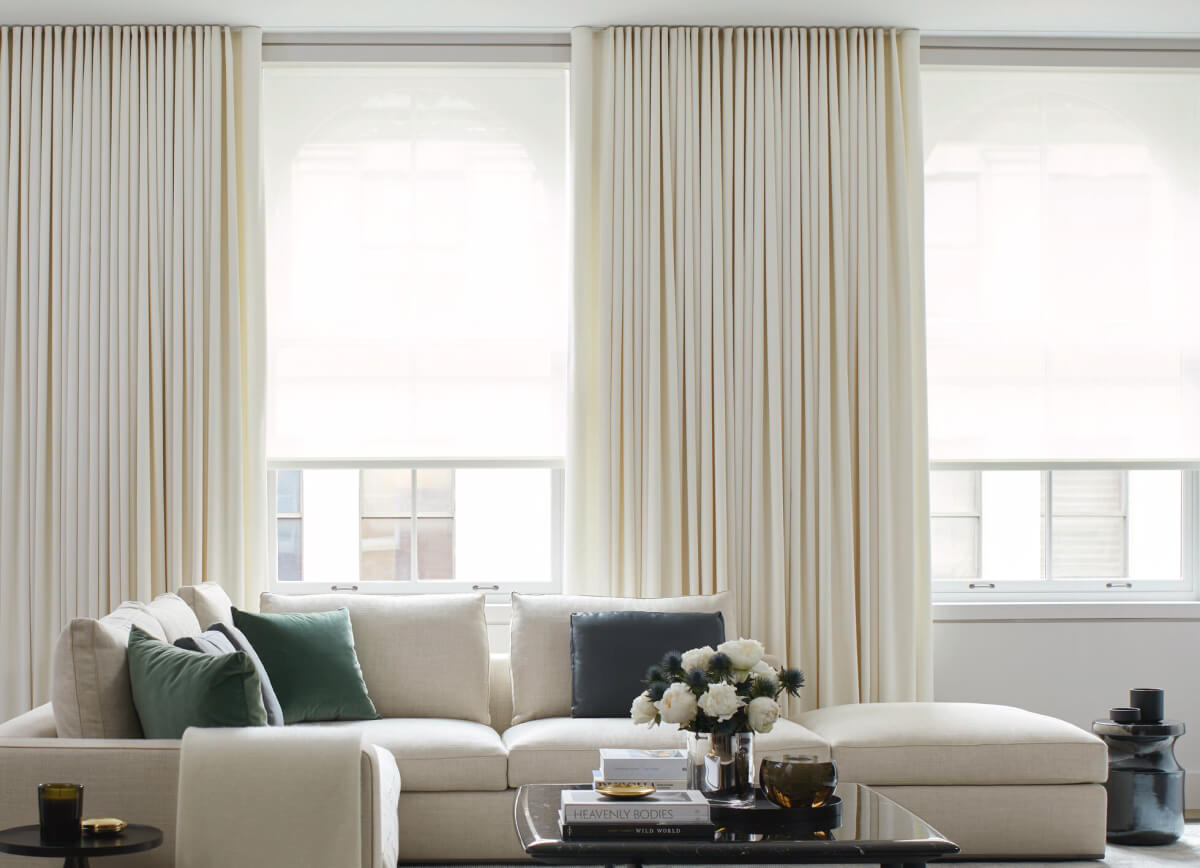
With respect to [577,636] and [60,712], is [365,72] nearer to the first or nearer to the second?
[577,636]

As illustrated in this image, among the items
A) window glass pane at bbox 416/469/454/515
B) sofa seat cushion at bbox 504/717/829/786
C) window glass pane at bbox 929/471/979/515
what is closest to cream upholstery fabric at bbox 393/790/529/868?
sofa seat cushion at bbox 504/717/829/786

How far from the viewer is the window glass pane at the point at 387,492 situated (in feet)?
16.3

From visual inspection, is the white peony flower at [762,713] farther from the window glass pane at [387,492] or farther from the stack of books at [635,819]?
the window glass pane at [387,492]

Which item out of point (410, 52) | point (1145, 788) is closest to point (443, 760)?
point (1145, 788)

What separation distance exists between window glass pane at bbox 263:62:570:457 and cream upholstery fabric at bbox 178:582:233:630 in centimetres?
90

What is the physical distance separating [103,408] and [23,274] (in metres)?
0.61

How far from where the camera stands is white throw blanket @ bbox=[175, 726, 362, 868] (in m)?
2.74

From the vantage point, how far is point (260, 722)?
115 inches

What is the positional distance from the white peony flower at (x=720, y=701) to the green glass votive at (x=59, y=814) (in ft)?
4.73

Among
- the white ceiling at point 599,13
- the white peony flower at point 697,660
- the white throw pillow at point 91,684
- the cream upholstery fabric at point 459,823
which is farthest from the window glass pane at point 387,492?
the white peony flower at point 697,660

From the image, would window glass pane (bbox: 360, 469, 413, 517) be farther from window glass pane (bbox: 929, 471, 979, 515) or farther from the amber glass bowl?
the amber glass bowl

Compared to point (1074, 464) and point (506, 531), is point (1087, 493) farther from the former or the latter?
point (506, 531)

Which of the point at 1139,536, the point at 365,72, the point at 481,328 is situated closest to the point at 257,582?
the point at 481,328

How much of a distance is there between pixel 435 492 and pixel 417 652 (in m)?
0.91
